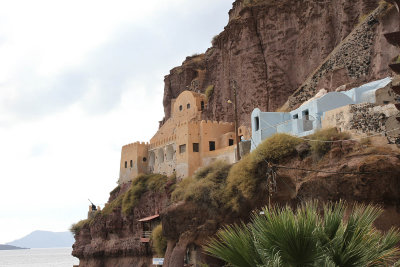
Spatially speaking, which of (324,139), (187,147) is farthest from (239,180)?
(187,147)

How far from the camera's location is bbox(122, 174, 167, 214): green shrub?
45625mm

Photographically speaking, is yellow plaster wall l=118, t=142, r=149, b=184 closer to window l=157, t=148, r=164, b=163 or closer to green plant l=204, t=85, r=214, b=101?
window l=157, t=148, r=164, b=163

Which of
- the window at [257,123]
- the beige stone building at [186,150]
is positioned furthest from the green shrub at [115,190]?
the window at [257,123]

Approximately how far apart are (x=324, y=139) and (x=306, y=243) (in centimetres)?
1788

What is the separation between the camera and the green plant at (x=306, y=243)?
10.4 meters

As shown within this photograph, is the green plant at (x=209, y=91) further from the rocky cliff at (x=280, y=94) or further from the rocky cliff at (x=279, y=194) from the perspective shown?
the rocky cliff at (x=279, y=194)

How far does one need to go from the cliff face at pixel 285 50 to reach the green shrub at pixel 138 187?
10290 millimetres

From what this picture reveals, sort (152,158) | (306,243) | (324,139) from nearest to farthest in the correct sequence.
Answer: (306,243), (324,139), (152,158)

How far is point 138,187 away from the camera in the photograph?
47281 millimetres

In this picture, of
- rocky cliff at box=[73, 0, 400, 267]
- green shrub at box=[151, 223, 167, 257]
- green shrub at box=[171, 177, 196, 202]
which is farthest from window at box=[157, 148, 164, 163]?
green shrub at box=[171, 177, 196, 202]

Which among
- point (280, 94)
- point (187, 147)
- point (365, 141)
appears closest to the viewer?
point (365, 141)

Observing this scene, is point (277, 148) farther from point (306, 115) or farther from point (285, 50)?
point (285, 50)

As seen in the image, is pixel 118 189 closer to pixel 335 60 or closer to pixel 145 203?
pixel 145 203

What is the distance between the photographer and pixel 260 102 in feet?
166
